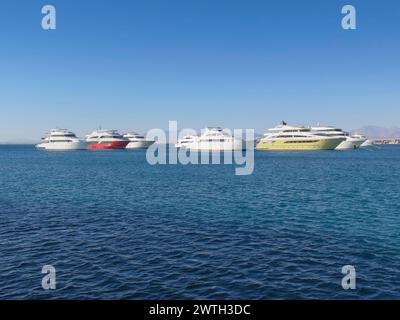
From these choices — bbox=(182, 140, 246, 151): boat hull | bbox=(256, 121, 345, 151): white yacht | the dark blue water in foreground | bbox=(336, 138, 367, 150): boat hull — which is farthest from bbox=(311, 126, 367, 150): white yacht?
the dark blue water in foreground

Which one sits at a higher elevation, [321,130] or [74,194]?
[321,130]

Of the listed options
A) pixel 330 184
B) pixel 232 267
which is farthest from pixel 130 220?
pixel 330 184

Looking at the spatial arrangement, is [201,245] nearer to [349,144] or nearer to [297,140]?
[297,140]

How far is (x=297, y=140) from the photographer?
593 feet

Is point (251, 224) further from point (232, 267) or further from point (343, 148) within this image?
point (343, 148)

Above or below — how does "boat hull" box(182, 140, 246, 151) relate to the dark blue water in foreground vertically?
above

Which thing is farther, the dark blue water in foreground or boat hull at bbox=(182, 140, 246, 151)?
boat hull at bbox=(182, 140, 246, 151)

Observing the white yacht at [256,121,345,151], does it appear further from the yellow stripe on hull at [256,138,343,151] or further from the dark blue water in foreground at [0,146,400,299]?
the dark blue water in foreground at [0,146,400,299]

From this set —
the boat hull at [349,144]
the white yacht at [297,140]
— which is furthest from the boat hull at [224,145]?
the boat hull at [349,144]

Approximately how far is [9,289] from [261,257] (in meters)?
14.7

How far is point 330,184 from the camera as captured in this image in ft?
191

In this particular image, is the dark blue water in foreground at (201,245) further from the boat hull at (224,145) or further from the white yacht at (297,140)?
the white yacht at (297,140)

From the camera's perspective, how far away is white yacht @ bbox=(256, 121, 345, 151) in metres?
176

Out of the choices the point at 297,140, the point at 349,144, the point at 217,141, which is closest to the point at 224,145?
the point at 217,141
